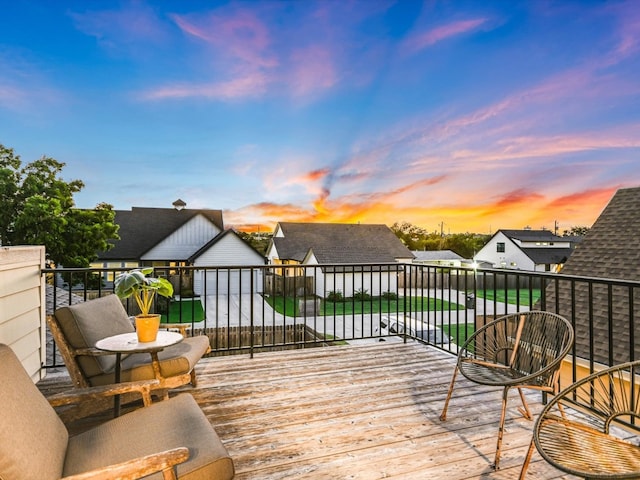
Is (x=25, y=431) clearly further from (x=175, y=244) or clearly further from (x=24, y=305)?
(x=175, y=244)

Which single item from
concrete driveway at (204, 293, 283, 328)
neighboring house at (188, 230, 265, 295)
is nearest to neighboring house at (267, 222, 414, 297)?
neighboring house at (188, 230, 265, 295)

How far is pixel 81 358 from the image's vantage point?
2.66m

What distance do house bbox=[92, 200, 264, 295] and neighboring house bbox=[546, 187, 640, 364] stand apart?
15.5 m

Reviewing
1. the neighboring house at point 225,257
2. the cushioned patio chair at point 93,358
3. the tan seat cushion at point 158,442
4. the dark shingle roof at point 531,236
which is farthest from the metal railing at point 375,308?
the dark shingle roof at point 531,236

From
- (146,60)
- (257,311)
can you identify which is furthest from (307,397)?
(257,311)

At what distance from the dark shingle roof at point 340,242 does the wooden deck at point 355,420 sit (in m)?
18.5

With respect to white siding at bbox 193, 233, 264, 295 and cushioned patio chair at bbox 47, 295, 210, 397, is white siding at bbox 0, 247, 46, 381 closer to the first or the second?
cushioned patio chair at bbox 47, 295, 210, 397

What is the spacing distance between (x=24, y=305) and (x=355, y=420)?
119 inches

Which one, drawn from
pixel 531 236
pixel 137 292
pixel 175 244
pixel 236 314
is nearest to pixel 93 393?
pixel 137 292

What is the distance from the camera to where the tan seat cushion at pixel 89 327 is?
2.65 m

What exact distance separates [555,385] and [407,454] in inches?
39.5

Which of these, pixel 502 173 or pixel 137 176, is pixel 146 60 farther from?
pixel 502 173

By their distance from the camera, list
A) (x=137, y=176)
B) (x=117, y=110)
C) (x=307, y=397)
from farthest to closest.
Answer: (x=137, y=176), (x=117, y=110), (x=307, y=397)

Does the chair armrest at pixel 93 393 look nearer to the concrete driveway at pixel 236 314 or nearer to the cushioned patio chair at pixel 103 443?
the cushioned patio chair at pixel 103 443
